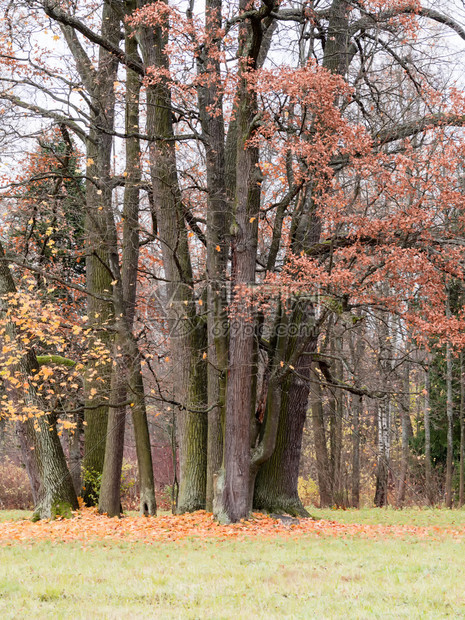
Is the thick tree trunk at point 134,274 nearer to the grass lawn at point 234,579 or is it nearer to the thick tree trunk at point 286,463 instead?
the thick tree trunk at point 286,463

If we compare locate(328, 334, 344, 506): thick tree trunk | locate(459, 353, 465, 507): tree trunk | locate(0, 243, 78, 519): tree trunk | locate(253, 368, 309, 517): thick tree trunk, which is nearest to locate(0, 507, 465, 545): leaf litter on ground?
locate(0, 243, 78, 519): tree trunk

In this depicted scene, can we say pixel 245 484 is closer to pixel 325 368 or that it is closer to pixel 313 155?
pixel 325 368

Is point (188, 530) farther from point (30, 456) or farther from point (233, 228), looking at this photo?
point (233, 228)

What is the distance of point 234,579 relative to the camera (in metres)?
6.09

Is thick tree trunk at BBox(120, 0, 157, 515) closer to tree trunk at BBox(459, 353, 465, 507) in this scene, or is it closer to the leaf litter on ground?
the leaf litter on ground

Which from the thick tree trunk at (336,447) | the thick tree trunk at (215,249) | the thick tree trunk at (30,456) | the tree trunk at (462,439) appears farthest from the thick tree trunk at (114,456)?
the tree trunk at (462,439)

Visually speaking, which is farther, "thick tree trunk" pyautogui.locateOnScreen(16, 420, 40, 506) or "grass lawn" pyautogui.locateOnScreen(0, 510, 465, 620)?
"thick tree trunk" pyautogui.locateOnScreen(16, 420, 40, 506)

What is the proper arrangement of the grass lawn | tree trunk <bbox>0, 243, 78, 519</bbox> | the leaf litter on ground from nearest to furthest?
1. the grass lawn
2. the leaf litter on ground
3. tree trunk <bbox>0, 243, 78, 519</bbox>

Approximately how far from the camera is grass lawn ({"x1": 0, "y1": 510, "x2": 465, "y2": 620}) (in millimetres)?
5070

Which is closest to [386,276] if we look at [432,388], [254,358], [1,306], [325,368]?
[254,358]

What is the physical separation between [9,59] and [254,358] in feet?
25.5

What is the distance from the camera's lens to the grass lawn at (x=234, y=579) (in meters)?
5.07

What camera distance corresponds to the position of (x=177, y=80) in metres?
11.2

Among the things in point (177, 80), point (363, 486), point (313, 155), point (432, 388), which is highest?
point (177, 80)
